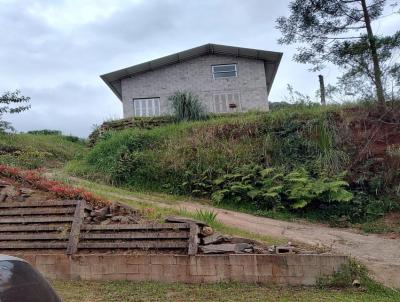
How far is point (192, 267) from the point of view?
6.39m

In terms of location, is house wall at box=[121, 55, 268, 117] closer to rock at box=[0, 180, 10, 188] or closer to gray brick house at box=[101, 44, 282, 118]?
gray brick house at box=[101, 44, 282, 118]

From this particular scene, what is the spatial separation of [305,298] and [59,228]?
13.7 ft

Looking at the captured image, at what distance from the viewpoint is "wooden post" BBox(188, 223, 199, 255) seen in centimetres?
649

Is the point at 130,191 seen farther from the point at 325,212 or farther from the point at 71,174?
the point at 325,212

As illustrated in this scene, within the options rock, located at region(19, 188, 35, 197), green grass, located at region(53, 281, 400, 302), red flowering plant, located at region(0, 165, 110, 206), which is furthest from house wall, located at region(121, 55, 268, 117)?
green grass, located at region(53, 281, 400, 302)

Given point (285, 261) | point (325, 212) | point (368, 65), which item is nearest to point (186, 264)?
point (285, 261)

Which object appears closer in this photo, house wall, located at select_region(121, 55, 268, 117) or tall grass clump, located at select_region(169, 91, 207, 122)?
tall grass clump, located at select_region(169, 91, 207, 122)

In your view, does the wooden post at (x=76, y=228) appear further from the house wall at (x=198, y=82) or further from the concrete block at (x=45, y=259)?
the house wall at (x=198, y=82)

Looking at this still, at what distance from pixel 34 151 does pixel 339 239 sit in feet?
33.2

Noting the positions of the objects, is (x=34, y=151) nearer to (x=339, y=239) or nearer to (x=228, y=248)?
(x=228, y=248)

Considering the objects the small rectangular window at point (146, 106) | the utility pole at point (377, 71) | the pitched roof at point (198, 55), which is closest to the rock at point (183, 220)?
the utility pole at point (377, 71)

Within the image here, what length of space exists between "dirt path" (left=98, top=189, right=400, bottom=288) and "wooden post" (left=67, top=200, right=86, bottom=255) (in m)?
2.88

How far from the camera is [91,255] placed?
6730 millimetres

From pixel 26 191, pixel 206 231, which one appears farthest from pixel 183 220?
pixel 26 191
